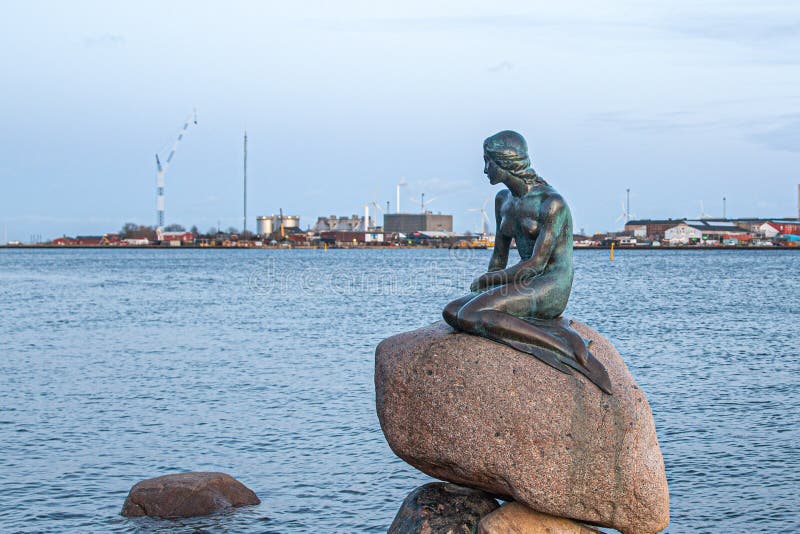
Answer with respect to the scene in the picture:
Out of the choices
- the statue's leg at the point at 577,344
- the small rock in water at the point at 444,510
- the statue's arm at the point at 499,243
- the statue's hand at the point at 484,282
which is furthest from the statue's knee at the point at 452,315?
the small rock in water at the point at 444,510

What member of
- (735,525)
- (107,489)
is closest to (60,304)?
(107,489)

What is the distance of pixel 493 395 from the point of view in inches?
381

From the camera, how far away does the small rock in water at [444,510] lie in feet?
34.0

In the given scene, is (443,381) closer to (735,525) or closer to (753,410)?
(735,525)

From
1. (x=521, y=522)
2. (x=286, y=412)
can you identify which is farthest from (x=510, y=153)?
(x=286, y=412)

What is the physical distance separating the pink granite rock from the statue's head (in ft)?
6.37

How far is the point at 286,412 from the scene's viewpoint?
21422mm

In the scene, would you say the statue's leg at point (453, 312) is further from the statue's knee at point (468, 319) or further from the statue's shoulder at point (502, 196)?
the statue's shoulder at point (502, 196)

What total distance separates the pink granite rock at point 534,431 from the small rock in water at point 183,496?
543 centimetres

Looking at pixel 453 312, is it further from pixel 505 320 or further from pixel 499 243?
pixel 499 243

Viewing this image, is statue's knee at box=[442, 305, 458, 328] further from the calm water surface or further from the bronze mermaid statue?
the calm water surface

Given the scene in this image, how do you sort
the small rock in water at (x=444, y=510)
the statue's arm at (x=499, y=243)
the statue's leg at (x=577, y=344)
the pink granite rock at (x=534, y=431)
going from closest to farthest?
the pink granite rock at (x=534, y=431), the statue's leg at (x=577, y=344), the small rock in water at (x=444, y=510), the statue's arm at (x=499, y=243)

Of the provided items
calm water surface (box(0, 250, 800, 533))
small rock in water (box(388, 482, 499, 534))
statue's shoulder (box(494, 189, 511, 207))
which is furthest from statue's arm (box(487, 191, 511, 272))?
calm water surface (box(0, 250, 800, 533))

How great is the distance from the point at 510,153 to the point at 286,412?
12.1 m
